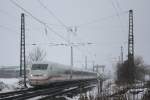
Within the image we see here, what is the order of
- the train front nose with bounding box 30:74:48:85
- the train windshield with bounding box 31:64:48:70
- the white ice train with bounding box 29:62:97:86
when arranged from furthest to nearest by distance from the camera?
the train windshield with bounding box 31:64:48:70 < the white ice train with bounding box 29:62:97:86 < the train front nose with bounding box 30:74:48:85

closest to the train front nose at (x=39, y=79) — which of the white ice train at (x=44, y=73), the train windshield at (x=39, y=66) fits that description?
the white ice train at (x=44, y=73)

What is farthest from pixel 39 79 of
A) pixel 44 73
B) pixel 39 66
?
pixel 39 66

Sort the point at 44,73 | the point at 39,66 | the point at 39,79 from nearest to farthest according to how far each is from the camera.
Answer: the point at 39,79
the point at 44,73
the point at 39,66

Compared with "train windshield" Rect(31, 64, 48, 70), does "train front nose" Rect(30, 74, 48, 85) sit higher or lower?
lower

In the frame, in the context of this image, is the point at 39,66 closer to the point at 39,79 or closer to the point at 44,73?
the point at 44,73

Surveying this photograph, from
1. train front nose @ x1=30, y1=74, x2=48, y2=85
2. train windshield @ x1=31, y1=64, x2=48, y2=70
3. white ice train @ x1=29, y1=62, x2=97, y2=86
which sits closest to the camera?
train front nose @ x1=30, y1=74, x2=48, y2=85

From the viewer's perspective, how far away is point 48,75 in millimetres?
36156

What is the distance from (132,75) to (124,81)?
2.12 metres

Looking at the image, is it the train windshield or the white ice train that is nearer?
the white ice train

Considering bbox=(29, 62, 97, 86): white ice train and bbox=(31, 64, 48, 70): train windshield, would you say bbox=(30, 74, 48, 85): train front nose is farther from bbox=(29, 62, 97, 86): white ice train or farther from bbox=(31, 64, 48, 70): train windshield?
bbox=(31, 64, 48, 70): train windshield

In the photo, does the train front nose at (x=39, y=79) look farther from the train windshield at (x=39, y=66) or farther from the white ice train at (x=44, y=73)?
the train windshield at (x=39, y=66)

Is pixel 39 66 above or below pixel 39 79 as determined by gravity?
above

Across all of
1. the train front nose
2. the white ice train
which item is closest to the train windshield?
the white ice train

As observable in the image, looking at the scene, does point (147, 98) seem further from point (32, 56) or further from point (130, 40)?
point (32, 56)
